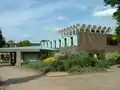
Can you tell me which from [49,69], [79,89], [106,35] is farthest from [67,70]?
[106,35]

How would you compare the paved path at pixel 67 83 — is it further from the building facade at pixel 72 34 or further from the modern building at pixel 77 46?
the building facade at pixel 72 34

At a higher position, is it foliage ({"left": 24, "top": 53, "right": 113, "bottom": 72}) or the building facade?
the building facade

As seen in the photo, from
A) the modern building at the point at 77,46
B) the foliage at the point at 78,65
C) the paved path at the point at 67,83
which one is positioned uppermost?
the modern building at the point at 77,46

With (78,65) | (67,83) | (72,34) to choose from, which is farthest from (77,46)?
(67,83)

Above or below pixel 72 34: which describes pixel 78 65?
below

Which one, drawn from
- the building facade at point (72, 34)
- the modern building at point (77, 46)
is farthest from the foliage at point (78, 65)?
the building facade at point (72, 34)

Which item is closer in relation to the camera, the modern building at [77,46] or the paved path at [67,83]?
the paved path at [67,83]

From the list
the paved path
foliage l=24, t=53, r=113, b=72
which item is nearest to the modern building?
foliage l=24, t=53, r=113, b=72

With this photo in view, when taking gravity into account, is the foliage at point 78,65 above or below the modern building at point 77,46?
below

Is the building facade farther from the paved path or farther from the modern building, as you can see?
the paved path

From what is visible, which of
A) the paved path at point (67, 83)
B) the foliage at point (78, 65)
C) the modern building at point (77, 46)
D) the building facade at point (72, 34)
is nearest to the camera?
the paved path at point (67, 83)

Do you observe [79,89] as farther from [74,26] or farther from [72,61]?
[74,26]

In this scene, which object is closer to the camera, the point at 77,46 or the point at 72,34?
the point at 77,46

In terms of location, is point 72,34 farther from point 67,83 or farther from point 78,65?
point 67,83
